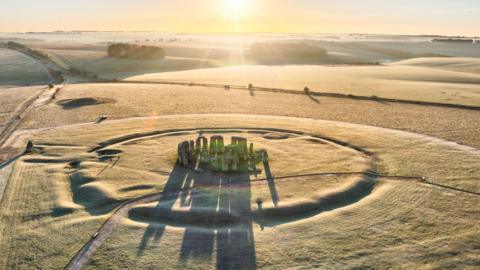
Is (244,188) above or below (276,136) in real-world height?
below

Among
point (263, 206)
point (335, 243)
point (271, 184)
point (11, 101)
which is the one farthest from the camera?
point (11, 101)

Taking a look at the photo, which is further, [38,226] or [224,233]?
[38,226]

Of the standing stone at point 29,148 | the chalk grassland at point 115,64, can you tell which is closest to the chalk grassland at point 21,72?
the chalk grassland at point 115,64

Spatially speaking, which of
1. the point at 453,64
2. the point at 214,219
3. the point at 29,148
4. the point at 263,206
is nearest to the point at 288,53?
the point at 453,64

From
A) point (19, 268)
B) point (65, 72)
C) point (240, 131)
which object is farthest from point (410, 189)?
point (65, 72)

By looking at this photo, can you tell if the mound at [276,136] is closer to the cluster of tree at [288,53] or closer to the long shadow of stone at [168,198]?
the long shadow of stone at [168,198]

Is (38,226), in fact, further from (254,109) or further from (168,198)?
(254,109)

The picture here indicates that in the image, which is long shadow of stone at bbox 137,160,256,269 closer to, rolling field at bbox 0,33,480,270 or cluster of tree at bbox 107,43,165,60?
rolling field at bbox 0,33,480,270

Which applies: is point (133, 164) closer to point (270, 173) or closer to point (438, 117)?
point (270, 173)
